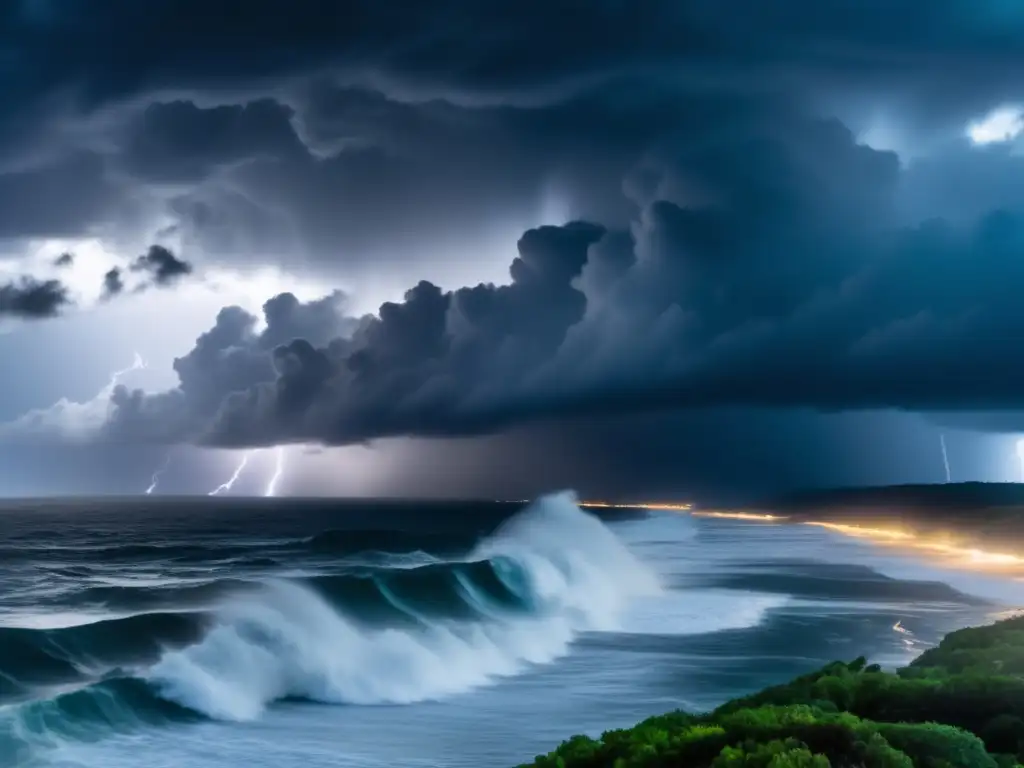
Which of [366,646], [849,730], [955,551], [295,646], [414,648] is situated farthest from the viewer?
[955,551]

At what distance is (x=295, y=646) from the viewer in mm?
25125

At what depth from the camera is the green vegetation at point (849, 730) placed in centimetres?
819

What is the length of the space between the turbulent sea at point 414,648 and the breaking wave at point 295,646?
0.07m

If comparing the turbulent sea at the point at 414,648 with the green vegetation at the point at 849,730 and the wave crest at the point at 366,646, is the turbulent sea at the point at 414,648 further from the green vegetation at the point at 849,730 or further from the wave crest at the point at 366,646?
the green vegetation at the point at 849,730

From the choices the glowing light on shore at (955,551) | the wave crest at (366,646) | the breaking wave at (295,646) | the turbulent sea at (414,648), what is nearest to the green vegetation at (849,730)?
the turbulent sea at (414,648)

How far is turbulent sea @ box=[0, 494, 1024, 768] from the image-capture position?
1833 centimetres

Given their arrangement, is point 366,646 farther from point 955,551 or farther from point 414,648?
point 955,551

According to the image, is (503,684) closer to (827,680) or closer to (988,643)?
(988,643)

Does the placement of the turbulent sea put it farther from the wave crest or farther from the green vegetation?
the green vegetation

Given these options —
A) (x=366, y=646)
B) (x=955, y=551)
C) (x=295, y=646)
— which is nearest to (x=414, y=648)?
(x=366, y=646)

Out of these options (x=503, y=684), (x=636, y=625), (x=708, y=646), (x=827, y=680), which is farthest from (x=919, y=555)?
(x=827, y=680)

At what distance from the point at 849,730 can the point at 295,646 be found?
61.5 feet

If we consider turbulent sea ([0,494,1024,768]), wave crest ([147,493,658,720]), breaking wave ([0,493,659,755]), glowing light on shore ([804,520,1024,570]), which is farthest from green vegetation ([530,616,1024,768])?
glowing light on shore ([804,520,1024,570])

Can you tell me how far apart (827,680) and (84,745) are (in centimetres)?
1235
